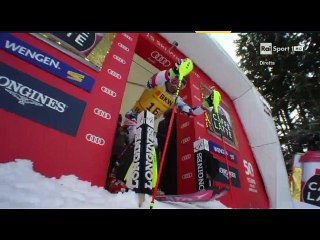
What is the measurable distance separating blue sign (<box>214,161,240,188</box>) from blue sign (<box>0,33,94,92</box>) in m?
1.97


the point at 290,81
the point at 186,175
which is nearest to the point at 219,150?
the point at 186,175

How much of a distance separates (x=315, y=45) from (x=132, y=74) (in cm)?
278

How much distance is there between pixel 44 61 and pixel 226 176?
2555 millimetres

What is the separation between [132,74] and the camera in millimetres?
4434

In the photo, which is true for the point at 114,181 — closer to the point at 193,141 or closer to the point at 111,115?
the point at 111,115

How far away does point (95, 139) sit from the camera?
6.99 feet

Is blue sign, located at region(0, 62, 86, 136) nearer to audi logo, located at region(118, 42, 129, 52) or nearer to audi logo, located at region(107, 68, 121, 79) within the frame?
audi logo, located at region(107, 68, 121, 79)

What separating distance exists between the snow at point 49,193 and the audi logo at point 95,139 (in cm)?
36

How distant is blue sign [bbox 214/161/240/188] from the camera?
3.29 m

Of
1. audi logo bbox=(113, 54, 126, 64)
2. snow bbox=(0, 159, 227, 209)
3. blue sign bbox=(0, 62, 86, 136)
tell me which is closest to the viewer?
snow bbox=(0, 159, 227, 209)

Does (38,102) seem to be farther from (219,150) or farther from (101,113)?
(219,150)

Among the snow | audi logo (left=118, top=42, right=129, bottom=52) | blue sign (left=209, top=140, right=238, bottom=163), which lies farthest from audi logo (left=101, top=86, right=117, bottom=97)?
blue sign (left=209, top=140, right=238, bottom=163)

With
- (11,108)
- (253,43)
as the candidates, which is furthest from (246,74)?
(11,108)
